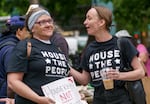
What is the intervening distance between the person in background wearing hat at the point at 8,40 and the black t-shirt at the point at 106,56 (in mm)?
709

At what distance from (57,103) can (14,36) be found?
4.34ft

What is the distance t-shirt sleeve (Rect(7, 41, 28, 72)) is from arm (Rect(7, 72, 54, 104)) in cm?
5

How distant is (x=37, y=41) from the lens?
4270 millimetres

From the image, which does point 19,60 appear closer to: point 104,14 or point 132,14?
point 104,14

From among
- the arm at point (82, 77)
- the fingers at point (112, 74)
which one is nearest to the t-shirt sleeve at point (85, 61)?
the arm at point (82, 77)

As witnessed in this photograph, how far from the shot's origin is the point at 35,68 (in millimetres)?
4129

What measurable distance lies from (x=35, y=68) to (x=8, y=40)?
105 cm

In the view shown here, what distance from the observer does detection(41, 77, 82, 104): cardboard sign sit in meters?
4.09

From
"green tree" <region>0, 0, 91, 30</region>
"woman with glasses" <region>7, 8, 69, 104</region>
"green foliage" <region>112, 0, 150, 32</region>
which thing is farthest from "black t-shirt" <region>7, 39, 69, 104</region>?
"green tree" <region>0, 0, 91, 30</region>

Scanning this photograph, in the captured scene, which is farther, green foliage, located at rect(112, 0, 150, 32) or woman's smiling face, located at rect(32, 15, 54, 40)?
green foliage, located at rect(112, 0, 150, 32)

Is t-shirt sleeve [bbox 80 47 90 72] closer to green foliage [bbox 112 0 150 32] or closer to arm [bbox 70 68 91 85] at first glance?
arm [bbox 70 68 91 85]

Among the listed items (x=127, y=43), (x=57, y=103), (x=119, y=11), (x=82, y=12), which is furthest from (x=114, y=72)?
(x=82, y=12)

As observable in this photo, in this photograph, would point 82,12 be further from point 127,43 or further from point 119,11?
point 127,43

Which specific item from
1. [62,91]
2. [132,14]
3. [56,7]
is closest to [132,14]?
[132,14]
